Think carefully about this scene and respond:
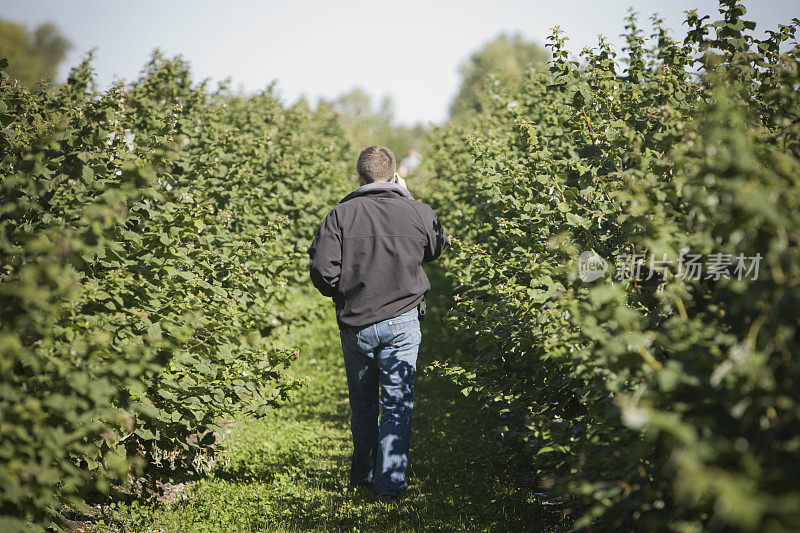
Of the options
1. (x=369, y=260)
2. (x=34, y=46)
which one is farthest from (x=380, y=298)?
(x=34, y=46)

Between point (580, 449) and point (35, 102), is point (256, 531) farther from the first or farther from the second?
point (35, 102)

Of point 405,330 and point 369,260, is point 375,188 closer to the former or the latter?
point 369,260

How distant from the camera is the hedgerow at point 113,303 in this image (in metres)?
2.08

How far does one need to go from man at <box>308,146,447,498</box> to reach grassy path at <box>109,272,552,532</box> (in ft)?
0.95

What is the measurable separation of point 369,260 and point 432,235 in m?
0.46

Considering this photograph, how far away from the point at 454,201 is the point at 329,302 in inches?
96.7

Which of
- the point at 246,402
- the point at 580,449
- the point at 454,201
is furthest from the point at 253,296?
the point at 580,449

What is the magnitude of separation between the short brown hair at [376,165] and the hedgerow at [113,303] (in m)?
1.07

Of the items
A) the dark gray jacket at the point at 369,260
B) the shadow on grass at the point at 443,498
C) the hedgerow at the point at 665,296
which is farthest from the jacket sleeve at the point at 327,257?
the shadow on grass at the point at 443,498

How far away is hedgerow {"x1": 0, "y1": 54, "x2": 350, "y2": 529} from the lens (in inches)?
82.0

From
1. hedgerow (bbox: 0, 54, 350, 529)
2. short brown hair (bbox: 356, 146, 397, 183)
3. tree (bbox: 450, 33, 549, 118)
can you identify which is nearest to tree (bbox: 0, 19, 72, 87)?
tree (bbox: 450, 33, 549, 118)

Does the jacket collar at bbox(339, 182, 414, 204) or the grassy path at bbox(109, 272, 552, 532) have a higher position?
the jacket collar at bbox(339, 182, 414, 204)

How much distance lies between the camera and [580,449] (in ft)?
8.25

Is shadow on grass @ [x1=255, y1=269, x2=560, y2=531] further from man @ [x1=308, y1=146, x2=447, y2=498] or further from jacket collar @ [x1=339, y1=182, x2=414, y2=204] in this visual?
jacket collar @ [x1=339, y1=182, x2=414, y2=204]
